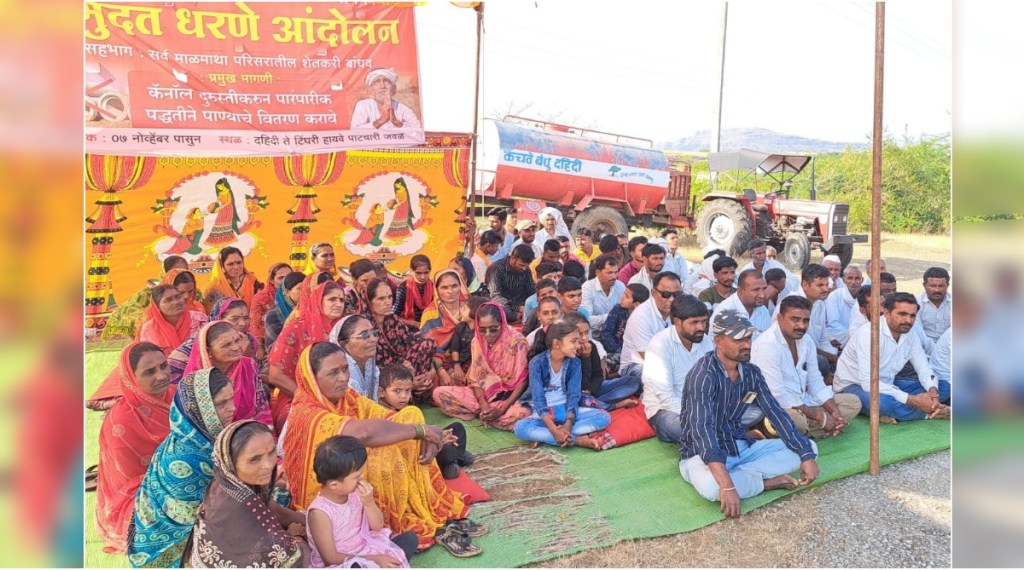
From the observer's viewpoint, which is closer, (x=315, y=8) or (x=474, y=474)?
(x=474, y=474)

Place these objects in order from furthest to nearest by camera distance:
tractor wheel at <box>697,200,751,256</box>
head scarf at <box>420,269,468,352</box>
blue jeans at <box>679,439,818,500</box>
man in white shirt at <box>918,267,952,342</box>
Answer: tractor wheel at <box>697,200,751,256</box>
man in white shirt at <box>918,267,952,342</box>
head scarf at <box>420,269,468,352</box>
blue jeans at <box>679,439,818,500</box>

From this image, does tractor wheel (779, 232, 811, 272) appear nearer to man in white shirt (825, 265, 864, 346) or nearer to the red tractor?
the red tractor

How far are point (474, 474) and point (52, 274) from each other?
297 centimetres

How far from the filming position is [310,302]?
4676 mm

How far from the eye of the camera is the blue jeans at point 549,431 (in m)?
4.55

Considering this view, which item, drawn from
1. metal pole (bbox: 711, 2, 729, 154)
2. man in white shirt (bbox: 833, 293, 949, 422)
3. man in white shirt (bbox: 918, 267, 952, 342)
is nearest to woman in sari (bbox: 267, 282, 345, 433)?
man in white shirt (bbox: 833, 293, 949, 422)

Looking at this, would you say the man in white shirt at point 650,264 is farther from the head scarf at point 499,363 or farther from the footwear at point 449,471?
the footwear at point 449,471

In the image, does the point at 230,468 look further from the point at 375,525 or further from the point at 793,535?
the point at 793,535

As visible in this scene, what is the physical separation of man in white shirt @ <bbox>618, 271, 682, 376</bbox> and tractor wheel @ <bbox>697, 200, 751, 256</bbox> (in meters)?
7.95

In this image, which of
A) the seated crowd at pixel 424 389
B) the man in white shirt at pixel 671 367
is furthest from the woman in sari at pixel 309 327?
the man in white shirt at pixel 671 367

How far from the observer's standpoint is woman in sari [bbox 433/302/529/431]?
4934mm

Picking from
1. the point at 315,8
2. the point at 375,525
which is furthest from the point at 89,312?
the point at 375,525

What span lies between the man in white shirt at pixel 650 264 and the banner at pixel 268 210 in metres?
3.05

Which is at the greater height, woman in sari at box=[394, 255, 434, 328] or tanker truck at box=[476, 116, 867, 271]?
tanker truck at box=[476, 116, 867, 271]
